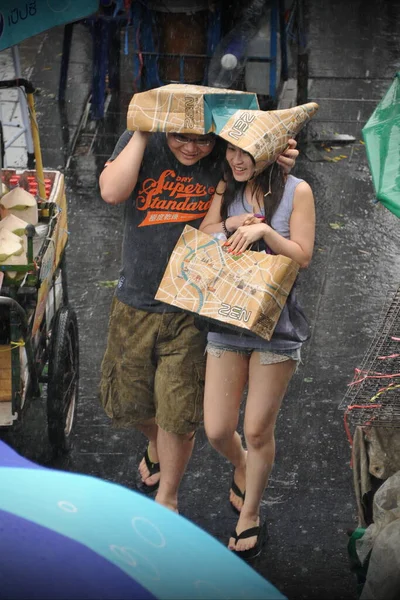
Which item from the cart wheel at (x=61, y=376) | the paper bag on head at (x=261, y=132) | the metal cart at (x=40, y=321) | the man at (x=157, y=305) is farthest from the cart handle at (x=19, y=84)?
the paper bag on head at (x=261, y=132)

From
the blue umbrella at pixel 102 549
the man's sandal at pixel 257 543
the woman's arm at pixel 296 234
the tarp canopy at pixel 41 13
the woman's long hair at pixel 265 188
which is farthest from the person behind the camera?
the tarp canopy at pixel 41 13

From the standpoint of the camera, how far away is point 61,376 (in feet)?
16.7

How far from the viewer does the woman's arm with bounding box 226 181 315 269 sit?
13.5 ft

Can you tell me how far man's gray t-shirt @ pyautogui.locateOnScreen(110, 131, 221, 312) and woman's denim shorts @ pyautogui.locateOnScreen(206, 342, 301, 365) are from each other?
28 cm

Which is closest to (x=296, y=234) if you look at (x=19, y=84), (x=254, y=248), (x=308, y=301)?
(x=254, y=248)

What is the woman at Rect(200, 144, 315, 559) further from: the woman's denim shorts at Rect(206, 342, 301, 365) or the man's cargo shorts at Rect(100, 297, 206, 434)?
the man's cargo shorts at Rect(100, 297, 206, 434)

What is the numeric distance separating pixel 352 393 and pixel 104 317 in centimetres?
319

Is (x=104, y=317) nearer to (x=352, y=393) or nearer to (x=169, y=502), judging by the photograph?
(x=169, y=502)

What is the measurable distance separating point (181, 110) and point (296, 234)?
73 centimetres

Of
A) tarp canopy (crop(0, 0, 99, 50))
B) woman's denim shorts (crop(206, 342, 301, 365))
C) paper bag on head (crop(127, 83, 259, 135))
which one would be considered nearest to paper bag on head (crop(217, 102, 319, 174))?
paper bag on head (crop(127, 83, 259, 135))

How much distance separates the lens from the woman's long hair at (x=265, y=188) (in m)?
4.24

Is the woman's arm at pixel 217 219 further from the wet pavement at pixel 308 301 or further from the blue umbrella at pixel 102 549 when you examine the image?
the blue umbrella at pixel 102 549

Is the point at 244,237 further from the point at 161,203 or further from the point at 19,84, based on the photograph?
the point at 19,84

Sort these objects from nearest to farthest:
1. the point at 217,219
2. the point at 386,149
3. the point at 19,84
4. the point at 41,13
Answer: the point at 386,149 < the point at 217,219 < the point at 19,84 < the point at 41,13
